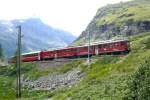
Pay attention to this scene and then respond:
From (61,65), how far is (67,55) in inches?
378

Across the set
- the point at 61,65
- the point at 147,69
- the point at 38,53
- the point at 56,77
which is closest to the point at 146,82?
the point at 147,69

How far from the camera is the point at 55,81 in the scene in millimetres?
78938

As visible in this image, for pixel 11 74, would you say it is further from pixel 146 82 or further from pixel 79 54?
pixel 146 82

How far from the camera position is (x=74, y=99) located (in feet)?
158

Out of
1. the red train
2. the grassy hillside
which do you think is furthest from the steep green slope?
the red train

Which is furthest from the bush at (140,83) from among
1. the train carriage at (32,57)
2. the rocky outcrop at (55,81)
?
the train carriage at (32,57)

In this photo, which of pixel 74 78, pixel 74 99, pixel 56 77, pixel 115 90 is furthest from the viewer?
pixel 56 77

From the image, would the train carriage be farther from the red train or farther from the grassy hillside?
the grassy hillside

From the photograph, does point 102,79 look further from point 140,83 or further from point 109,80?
point 140,83

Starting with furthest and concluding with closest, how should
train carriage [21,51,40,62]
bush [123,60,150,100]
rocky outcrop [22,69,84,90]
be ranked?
train carriage [21,51,40,62] → rocky outcrop [22,69,84,90] → bush [123,60,150,100]

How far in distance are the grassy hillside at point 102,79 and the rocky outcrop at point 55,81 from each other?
5.51 ft

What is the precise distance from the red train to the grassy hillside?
10.2 ft

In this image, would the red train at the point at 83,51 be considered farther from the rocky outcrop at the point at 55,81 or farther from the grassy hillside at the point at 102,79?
the rocky outcrop at the point at 55,81

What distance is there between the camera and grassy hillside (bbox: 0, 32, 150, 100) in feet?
89.2
